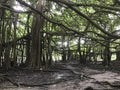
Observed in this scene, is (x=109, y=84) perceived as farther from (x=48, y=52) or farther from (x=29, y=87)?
(x=48, y=52)

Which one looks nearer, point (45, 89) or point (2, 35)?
A: point (45, 89)

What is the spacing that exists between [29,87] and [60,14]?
343 cm

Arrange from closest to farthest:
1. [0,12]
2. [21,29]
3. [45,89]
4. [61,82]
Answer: [45,89] → [61,82] → [0,12] → [21,29]

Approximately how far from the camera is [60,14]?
7875 millimetres

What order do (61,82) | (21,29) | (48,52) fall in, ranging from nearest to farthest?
(61,82) → (48,52) → (21,29)

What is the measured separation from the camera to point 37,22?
21.9ft

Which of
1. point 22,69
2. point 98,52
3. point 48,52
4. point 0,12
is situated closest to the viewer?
point 0,12

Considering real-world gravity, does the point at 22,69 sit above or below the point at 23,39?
below

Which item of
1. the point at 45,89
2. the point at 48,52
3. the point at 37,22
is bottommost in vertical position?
the point at 45,89

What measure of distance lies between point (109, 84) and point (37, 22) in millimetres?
2637

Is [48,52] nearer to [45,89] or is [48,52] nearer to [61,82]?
[61,82]

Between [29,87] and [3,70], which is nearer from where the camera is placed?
[29,87]

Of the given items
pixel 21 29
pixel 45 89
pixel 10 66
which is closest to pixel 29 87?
pixel 45 89

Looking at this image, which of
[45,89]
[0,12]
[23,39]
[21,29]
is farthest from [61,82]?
[21,29]
